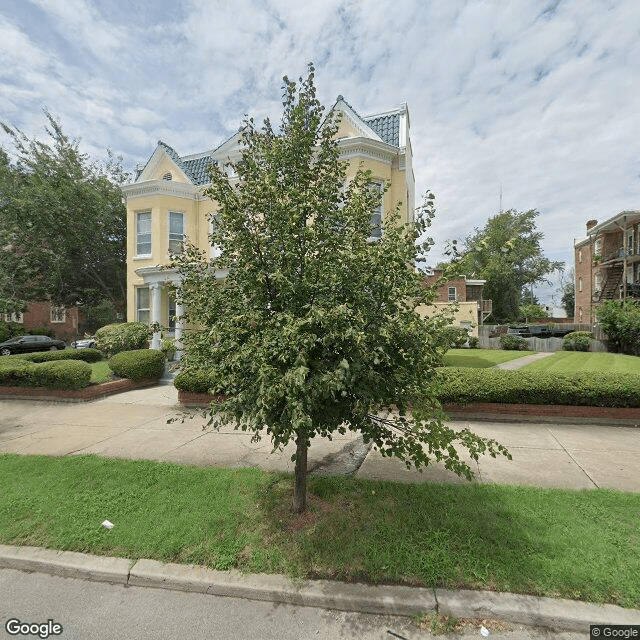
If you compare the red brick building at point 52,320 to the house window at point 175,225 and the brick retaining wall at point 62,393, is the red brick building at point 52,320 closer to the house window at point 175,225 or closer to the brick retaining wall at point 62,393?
the house window at point 175,225

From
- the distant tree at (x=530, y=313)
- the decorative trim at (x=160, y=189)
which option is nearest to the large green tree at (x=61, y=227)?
the decorative trim at (x=160, y=189)

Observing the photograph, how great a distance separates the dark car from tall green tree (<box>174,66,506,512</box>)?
81.0 ft

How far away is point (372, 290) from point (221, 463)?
3.83m

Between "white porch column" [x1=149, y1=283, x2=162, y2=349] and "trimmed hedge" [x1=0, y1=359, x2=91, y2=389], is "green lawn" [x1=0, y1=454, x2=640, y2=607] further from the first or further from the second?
"white porch column" [x1=149, y1=283, x2=162, y2=349]

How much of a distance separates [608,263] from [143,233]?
35.8 m

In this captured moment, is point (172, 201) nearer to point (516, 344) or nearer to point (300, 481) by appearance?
point (300, 481)

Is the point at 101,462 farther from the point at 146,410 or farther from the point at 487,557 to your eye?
the point at 487,557

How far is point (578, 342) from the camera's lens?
22.8 meters

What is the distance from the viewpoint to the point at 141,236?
17516 millimetres

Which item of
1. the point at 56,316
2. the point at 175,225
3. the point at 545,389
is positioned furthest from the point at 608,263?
the point at 56,316

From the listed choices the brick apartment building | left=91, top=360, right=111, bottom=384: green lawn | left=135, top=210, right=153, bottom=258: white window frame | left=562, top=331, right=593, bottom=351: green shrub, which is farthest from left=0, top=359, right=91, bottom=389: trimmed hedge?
the brick apartment building

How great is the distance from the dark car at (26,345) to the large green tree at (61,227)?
264cm

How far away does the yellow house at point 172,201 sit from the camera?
48.7 ft

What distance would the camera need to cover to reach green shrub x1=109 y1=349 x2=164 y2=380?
442 inches
